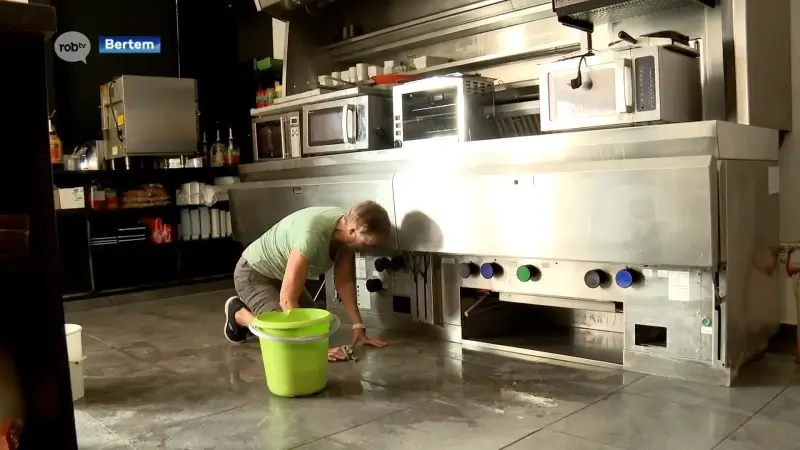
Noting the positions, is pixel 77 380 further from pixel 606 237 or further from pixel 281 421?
pixel 606 237

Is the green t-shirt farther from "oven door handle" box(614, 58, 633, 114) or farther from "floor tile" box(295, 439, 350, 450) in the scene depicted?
"oven door handle" box(614, 58, 633, 114)

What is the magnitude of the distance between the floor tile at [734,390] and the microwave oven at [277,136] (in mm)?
2239

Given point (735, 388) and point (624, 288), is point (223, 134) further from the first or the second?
point (735, 388)

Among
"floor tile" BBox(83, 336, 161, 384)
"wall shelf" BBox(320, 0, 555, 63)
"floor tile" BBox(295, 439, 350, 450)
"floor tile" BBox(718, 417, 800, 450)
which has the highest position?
"wall shelf" BBox(320, 0, 555, 63)

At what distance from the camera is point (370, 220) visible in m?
2.69

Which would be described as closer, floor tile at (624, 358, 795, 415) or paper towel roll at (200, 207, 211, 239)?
floor tile at (624, 358, 795, 415)

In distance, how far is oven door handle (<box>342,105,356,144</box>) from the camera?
11.0 feet

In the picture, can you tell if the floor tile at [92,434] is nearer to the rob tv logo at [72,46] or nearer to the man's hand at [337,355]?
the man's hand at [337,355]

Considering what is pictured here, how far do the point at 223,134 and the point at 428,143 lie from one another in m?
2.86

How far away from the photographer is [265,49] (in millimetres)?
5410

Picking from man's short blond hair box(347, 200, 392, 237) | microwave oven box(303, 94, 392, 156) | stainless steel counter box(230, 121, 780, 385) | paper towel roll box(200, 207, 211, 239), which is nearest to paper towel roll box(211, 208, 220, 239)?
paper towel roll box(200, 207, 211, 239)

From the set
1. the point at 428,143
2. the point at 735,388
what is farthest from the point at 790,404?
the point at 428,143

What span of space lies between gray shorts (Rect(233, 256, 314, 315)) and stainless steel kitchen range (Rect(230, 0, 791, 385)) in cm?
47

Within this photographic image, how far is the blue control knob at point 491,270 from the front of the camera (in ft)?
9.12
